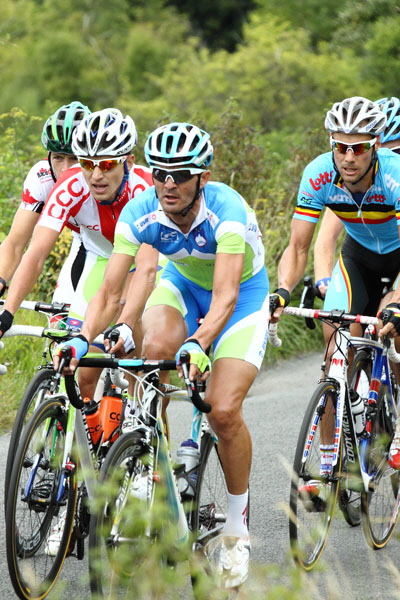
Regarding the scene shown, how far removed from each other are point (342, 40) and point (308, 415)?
27.1 metres

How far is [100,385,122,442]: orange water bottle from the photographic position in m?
5.44

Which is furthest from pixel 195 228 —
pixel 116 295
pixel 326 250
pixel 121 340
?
pixel 326 250

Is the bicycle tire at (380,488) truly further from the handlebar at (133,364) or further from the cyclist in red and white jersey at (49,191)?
the cyclist in red and white jersey at (49,191)

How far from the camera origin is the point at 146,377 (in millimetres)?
4602

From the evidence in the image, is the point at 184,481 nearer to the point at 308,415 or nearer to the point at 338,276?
the point at 308,415

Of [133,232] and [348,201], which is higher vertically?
[348,201]

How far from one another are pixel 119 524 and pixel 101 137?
224 centimetres

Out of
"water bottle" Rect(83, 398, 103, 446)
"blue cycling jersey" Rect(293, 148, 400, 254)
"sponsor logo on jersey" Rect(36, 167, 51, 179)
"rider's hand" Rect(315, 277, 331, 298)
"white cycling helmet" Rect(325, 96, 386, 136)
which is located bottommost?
"water bottle" Rect(83, 398, 103, 446)

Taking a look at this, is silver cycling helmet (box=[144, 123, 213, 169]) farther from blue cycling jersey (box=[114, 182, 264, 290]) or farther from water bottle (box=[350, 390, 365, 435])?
water bottle (box=[350, 390, 365, 435])

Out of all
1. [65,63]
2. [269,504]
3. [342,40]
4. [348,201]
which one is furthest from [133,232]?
[65,63]

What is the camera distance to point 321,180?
604 cm

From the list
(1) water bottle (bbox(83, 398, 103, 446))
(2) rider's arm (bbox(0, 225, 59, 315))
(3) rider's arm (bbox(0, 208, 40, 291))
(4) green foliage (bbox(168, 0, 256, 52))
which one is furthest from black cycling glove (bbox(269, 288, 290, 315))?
(4) green foliage (bbox(168, 0, 256, 52))

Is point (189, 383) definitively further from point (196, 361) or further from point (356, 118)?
point (356, 118)

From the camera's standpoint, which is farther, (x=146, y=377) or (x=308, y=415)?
(x=308, y=415)
